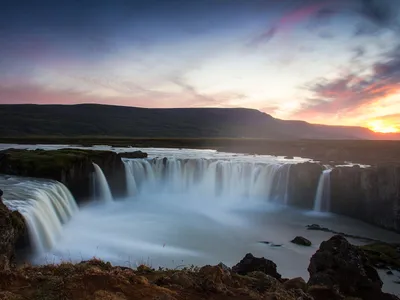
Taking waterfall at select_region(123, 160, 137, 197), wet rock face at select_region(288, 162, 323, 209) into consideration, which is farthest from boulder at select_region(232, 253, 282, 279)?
waterfall at select_region(123, 160, 137, 197)

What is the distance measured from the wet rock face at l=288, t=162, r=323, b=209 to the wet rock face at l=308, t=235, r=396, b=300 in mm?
27726

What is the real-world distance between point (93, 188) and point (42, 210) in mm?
15720

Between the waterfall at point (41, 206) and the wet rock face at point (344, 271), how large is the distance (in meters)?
15.3

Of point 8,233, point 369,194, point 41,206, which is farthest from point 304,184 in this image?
point 8,233

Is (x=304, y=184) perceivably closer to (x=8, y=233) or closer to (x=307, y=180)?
(x=307, y=180)

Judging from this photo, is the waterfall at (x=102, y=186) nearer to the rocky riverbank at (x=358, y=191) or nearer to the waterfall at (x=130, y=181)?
the waterfall at (x=130, y=181)

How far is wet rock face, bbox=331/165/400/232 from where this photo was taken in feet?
111

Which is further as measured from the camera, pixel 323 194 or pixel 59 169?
pixel 323 194

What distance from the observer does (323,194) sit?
4056 cm

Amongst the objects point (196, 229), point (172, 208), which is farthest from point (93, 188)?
point (196, 229)

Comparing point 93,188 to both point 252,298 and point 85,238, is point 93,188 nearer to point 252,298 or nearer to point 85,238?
point 85,238

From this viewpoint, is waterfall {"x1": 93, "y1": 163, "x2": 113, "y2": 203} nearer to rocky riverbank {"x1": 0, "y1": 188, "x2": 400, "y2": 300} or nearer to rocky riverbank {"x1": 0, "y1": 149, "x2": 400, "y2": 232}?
rocky riverbank {"x1": 0, "y1": 149, "x2": 400, "y2": 232}

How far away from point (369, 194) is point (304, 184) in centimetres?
760

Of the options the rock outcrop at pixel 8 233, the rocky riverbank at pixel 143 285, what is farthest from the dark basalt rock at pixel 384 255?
the rock outcrop at pixel 8 233
